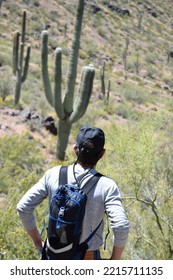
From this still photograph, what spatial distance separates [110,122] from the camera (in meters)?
19.5

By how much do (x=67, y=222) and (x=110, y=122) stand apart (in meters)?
16.9

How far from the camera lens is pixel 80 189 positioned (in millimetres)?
2674

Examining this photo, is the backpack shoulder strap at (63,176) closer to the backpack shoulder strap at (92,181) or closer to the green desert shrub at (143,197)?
the backpack shoulder strap at (92,181)

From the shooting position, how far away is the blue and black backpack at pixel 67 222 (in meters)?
2.61

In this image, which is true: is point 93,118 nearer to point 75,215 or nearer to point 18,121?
point 18,121

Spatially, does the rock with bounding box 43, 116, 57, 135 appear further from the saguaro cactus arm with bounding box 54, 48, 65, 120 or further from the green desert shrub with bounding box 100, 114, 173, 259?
the green desert shrub with bounding box 100, 114, 173, 259

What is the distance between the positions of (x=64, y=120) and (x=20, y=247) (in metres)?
6.07

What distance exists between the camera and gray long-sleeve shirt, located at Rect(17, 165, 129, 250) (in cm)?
264

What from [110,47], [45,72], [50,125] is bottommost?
[50,125]

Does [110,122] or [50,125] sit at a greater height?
[50,125]

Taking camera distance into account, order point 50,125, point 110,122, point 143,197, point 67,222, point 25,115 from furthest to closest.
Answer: point 110,122, point 25,115, point 50,125, point 143,197, point 67,222

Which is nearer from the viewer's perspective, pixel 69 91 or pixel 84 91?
pixel 84 91

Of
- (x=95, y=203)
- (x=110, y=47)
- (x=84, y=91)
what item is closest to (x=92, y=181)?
(x=95, y=203)

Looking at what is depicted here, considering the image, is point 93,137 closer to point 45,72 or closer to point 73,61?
point 73,61
